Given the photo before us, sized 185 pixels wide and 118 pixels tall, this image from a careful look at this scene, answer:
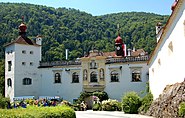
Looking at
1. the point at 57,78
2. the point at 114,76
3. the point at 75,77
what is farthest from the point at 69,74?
the point at 114,76

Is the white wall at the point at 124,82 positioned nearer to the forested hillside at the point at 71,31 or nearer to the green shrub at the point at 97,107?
the green shrub at the point at 97,107

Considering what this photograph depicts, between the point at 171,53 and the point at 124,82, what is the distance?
16122 millimetres

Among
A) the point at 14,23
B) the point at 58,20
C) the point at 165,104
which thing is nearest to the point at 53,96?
the point at 165,104

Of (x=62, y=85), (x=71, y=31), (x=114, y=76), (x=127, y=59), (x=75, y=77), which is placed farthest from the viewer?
(x=71, y=31)

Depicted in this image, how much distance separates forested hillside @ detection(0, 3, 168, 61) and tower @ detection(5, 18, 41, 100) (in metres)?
22.3

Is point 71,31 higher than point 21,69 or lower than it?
higher

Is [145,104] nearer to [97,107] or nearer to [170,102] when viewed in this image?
[170,102]

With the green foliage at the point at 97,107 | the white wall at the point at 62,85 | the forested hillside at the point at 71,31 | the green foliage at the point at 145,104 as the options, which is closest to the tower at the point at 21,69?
the white wall at the point at 62,85

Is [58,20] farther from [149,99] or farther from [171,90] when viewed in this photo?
[171,90]

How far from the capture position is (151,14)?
3755 inches

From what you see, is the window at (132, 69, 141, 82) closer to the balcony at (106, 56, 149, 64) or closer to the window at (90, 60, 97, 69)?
the balcony at (106, 56, 149, 64)

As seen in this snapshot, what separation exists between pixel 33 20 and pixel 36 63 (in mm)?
37366

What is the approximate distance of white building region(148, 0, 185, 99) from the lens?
65.7ft

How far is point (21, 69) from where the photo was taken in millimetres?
43031
